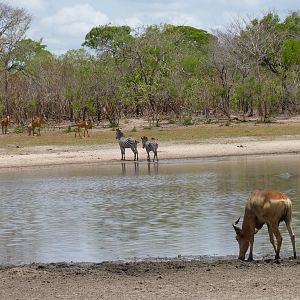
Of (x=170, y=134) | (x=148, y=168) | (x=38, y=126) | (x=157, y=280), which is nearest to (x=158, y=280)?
(x=157, y=280)

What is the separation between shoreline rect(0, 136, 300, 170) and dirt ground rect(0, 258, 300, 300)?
17726 mm

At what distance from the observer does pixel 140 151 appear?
3014cm

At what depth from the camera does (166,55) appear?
144ft

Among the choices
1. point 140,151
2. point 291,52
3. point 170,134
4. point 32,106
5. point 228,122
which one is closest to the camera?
point 140,151

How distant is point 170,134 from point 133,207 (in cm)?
1720

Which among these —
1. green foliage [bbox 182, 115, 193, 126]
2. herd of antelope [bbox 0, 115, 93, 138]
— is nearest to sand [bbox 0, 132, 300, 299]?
herd of antelope [bbox 0, 115, 93, 138]

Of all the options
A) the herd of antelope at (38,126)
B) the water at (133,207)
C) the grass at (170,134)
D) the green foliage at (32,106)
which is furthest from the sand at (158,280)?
the green foliage at (32,106)

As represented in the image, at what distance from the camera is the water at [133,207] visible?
1199cm

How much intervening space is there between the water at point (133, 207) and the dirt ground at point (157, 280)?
126cm

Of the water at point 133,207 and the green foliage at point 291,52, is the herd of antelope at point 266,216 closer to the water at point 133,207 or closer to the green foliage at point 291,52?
the water at point 133,207

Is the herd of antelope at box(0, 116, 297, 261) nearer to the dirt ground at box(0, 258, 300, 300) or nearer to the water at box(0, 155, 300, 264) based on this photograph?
the dirt ground at box(0, 258, 300, 300)

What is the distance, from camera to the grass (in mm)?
32219

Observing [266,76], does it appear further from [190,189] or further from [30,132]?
[190,189]

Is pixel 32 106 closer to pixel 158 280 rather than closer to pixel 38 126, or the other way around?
pixel 38 126
